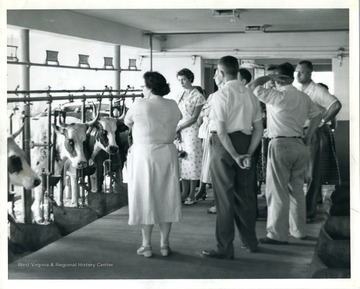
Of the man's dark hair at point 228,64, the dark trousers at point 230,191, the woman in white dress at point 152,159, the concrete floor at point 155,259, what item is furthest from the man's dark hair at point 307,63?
the concrete floor at point 155,259

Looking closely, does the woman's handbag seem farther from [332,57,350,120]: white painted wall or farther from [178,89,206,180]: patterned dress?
[332,57,350,120]: white painted wall

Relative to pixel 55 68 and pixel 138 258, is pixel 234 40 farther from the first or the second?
pixel 138 258

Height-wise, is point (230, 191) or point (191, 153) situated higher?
point (191, 153)

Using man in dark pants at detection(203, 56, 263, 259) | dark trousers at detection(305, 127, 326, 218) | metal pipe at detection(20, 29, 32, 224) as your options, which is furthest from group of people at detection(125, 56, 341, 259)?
metal pipe at detection(20, 29, 32, 224)

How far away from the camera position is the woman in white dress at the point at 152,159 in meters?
3.85

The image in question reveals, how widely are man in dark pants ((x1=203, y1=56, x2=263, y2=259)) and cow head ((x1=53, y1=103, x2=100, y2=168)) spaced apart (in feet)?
4.05

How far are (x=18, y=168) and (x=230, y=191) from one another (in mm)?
1340

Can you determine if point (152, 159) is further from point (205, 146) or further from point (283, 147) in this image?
point (205, 146)

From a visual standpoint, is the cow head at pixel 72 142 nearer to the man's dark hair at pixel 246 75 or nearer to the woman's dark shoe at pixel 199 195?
the woman's dark shoe at pixel 199 195

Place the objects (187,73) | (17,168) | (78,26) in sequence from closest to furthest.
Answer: (17,168)
(78,26)
(187,73)

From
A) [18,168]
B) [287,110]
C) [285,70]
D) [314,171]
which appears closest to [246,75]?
[285,70]

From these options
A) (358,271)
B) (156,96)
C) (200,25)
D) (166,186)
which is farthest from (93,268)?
(200,25)

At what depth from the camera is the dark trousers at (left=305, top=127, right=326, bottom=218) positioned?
190 inches

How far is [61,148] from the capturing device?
15.3 ft
